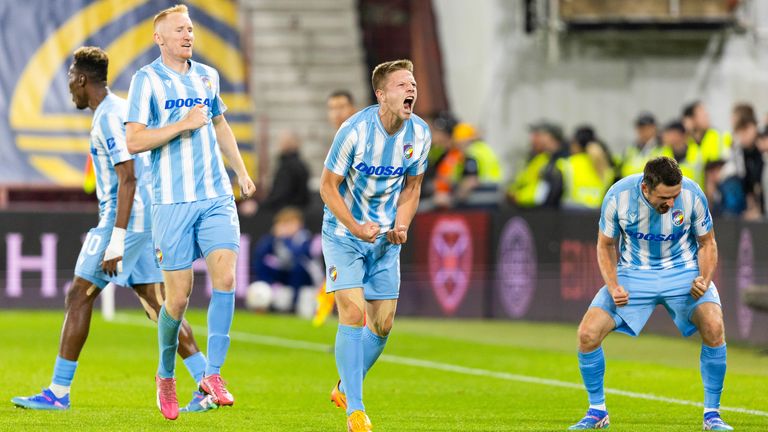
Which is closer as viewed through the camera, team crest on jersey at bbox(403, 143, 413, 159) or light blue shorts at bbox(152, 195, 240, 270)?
team crest on jersey at bbox(403, 143, 413, 159)

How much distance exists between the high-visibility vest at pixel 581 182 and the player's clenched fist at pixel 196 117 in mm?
10584

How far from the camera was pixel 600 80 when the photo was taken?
2403 centimetres

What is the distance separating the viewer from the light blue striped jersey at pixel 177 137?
9570 mm

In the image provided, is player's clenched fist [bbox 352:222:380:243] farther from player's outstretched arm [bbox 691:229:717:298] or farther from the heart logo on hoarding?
the heart logo on hoarding

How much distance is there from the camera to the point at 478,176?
20719 mm

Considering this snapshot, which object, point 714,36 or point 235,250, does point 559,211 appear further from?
point 235,250

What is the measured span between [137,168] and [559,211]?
9.67 meters

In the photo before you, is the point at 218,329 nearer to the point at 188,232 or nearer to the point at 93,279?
the point at 188,232

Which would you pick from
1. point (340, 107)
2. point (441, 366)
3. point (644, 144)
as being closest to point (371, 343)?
point (340, 107)

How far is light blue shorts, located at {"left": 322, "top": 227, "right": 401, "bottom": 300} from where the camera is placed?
9.28m

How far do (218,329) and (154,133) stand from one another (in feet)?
3.91

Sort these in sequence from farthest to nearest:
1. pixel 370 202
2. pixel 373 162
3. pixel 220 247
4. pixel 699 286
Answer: pixel 699 286, pixel 220 247, pixel 370 202, pixel 373 162

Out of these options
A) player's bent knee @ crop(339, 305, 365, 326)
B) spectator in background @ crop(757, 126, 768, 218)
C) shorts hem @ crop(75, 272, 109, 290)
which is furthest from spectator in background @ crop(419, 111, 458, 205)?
player's bent knee @ crop(339, 305, 365, 326)

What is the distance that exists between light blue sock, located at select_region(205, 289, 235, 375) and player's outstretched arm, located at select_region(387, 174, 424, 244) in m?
1.05
